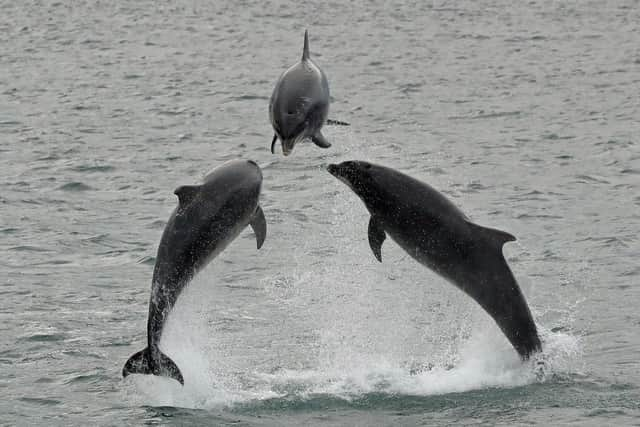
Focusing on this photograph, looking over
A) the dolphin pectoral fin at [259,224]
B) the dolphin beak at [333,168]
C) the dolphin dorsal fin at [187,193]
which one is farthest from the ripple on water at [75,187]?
the dolphin beak at [333,168]

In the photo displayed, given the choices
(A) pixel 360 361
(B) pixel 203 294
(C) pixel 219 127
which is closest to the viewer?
(A) pixel 360 361

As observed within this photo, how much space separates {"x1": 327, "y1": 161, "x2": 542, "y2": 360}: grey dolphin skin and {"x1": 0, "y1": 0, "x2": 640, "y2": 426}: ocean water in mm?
1115

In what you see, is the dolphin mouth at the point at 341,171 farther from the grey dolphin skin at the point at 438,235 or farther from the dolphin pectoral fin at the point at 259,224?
the dolphin pectoral fin at the point at 259,224

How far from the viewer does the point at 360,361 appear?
602 inches

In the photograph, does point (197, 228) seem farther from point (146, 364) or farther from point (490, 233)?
point (490, 233)

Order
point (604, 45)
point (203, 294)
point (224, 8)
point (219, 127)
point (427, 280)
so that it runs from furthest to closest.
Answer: point (224, 8) < point (604, 45) < point (219, 127) < point (427, 280) < point (203, 294)

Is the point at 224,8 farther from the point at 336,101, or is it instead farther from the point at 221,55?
the point at 336,101

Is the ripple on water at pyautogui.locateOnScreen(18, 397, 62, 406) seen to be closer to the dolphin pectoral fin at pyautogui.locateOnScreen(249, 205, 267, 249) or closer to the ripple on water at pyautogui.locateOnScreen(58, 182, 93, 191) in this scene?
the dolphin pectoral fin at pyautogui.locateOnScreen(249, 205, 267, 249)

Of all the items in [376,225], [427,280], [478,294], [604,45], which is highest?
[376,225]

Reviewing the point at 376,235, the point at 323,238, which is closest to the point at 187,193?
the point at 376,235

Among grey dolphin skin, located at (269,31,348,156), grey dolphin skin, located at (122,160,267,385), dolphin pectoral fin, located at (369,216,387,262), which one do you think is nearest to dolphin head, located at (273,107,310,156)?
grey dolphin skin, located at (269,31,348,156)

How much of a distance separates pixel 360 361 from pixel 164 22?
40.7 meters

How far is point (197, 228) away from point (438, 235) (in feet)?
7.99

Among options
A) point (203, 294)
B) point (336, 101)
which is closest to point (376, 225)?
point (203, 294)
